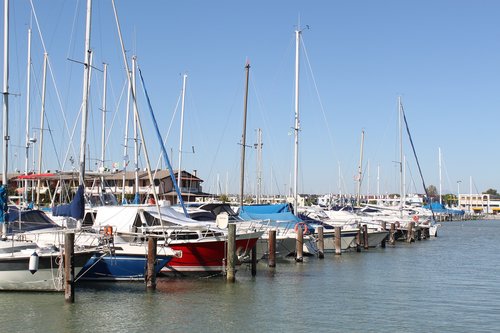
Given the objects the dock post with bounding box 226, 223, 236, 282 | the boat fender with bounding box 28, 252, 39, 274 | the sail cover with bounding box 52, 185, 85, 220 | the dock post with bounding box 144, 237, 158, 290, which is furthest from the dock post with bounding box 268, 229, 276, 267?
the boat fender with bounding box 28, 252, 39, 274

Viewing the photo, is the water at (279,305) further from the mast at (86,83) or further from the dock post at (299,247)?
the mast at (86,83)

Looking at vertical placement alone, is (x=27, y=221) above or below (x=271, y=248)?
above

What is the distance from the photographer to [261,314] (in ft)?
68.9

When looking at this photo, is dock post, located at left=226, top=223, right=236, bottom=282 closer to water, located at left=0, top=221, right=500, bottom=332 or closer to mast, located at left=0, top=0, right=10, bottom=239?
water, located at left=0, top=221, right=500, bottom=332

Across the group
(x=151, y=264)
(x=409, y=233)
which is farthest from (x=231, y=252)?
(x=409, y=233)

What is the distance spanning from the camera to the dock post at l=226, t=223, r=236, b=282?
2588 cm

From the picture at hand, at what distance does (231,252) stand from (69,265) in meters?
7.15

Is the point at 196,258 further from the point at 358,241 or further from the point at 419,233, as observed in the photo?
the point at 419,233

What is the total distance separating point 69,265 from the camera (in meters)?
20.8

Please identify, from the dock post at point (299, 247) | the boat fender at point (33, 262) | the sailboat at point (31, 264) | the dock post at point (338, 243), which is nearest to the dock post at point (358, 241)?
the dock post at point (338, 243)

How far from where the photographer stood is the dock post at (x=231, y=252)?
25875 mm

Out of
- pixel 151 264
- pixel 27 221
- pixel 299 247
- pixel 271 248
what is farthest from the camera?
pixel 299 247

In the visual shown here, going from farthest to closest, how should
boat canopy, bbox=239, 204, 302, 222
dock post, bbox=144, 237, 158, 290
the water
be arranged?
boat canopy, bbox=239, 204, 302, 222 < dock post, bbox=144, 237, 158, 290 < the water

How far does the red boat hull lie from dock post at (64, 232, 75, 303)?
6840 mm
